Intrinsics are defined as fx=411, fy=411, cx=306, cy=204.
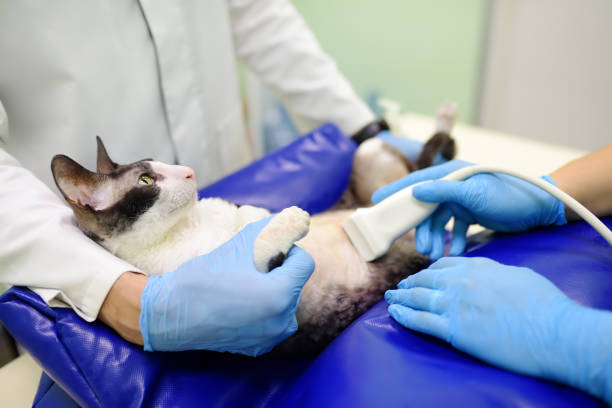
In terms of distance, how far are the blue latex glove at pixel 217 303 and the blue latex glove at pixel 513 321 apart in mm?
209

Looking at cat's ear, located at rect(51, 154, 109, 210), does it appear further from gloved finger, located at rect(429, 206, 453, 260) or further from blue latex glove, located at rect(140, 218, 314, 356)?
gloved finger, located at rect(429, 206, 453, 260)

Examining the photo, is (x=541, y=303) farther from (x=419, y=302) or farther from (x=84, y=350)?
(x=84, y=350)

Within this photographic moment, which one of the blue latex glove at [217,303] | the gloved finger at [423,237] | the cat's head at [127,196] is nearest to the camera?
the blue latex glove at [217,303]

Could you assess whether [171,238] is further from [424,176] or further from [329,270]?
[424,176]

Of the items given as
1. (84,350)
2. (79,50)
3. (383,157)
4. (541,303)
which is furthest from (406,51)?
(84,350)

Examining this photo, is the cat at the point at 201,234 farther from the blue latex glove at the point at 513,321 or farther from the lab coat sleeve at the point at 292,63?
the lab coat sleeve at the point at 292,63

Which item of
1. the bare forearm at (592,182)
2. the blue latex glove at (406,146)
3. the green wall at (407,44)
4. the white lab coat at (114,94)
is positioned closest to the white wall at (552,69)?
the green wall at (407,44)

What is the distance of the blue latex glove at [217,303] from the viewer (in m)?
0.65

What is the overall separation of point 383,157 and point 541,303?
82 cm

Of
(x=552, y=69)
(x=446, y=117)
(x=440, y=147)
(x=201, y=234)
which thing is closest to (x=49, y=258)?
(x=201, y=234)

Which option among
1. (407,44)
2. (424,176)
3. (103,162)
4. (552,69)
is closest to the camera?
(103,162)

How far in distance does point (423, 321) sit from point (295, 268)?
223mm

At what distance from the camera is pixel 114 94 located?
96cm

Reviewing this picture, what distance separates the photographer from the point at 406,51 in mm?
2385
